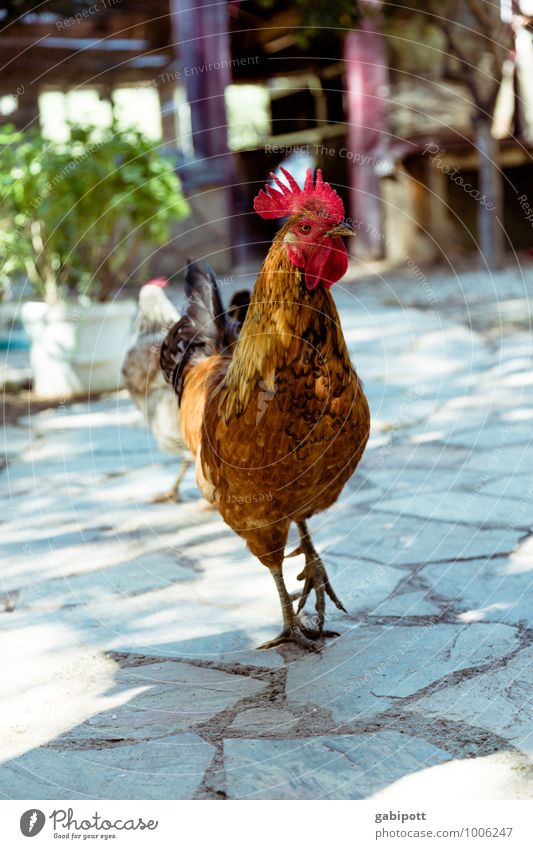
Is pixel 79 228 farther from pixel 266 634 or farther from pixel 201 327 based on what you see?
pixel 266 634

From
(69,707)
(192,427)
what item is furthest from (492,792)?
(192,427)

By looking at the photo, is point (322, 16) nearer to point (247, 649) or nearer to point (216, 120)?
point (216, 120)

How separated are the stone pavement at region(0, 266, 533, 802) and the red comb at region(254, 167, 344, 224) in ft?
4.58

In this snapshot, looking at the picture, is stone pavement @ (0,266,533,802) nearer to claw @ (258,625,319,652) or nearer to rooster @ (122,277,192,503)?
claw @ (258,625,319,652)

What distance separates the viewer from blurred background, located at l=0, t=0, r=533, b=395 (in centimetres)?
618

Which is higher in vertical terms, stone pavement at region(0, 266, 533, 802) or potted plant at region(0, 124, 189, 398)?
potted plant at region(0, 124, 189, 398)

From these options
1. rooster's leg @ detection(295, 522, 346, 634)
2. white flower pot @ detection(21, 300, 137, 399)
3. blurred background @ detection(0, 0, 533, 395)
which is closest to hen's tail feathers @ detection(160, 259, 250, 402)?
rooster's leg @ detection(295, 522, 346, 634)

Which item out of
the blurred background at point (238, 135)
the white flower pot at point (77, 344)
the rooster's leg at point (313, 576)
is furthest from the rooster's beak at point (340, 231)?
the white flower pot at point (77, 344)

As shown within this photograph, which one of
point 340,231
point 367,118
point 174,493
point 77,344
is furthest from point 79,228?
point 367,118

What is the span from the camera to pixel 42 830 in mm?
1937

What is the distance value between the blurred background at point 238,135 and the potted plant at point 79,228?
18 millimetres

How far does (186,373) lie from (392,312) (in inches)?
213

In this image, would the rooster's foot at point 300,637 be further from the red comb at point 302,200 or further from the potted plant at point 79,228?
the potted plant at point 79,228

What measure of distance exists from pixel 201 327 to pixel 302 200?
46.4 inches
